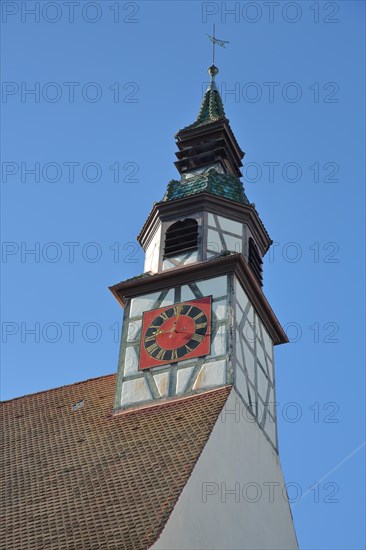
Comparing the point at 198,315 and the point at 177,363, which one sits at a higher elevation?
the point at 198,315

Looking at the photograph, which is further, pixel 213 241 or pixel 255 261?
pixel 255 261

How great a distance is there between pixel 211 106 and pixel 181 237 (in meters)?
5.78

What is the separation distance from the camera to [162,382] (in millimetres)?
16031

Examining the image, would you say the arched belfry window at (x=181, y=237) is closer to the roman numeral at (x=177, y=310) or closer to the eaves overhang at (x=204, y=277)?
the eaves overhang at (x=204, y=277)

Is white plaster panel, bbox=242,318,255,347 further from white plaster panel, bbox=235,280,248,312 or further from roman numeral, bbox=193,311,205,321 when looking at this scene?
roman numeral, bbox=193,311,205,321

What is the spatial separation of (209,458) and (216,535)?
1.19 meters

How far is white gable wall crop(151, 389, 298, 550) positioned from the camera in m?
12.3

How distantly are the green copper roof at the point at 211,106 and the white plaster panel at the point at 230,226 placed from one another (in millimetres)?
3873

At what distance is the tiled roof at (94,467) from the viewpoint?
38.9 ft

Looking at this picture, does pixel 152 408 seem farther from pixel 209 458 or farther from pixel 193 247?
pixel 193 247

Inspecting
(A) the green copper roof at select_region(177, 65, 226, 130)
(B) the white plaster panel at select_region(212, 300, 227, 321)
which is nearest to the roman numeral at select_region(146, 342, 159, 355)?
(B) the white plaster panel at select_region(212, 300, 227, 321)

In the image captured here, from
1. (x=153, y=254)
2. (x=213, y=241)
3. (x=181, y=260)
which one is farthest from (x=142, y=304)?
(x=213, y=241)

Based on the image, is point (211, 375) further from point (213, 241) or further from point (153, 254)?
point (153, 254)

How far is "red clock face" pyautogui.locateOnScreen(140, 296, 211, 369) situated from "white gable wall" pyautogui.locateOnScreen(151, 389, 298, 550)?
1.34 meters
